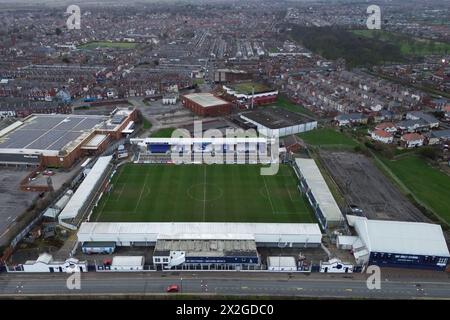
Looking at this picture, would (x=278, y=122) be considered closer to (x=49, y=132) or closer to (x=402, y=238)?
(x=402, y=238)

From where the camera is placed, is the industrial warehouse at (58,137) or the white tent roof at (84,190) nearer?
the white tent roof at (84,190)

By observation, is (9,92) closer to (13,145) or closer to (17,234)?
(13,145)

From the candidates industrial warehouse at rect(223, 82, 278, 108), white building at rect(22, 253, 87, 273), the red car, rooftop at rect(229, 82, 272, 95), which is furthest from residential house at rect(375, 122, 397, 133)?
white building at rect(22, 253, 87, 273)

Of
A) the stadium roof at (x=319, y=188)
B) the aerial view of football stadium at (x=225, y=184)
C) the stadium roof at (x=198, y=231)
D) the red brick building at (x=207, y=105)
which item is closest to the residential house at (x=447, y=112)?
the aerial view of football stadium at (x=225, y=184)

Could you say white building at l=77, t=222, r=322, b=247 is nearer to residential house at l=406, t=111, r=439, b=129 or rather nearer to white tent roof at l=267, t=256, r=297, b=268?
white tent roof at l=267, t=256, r=297, b=268

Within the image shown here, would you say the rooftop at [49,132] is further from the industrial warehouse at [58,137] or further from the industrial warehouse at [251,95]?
the industrial warehouse at [251,95]

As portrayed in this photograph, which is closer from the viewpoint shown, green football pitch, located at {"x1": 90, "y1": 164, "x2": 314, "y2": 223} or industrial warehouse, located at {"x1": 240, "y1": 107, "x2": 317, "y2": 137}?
green football pitch, located at {"x1": 90, "y1": 164, "x2": 314, "y2": 223}
